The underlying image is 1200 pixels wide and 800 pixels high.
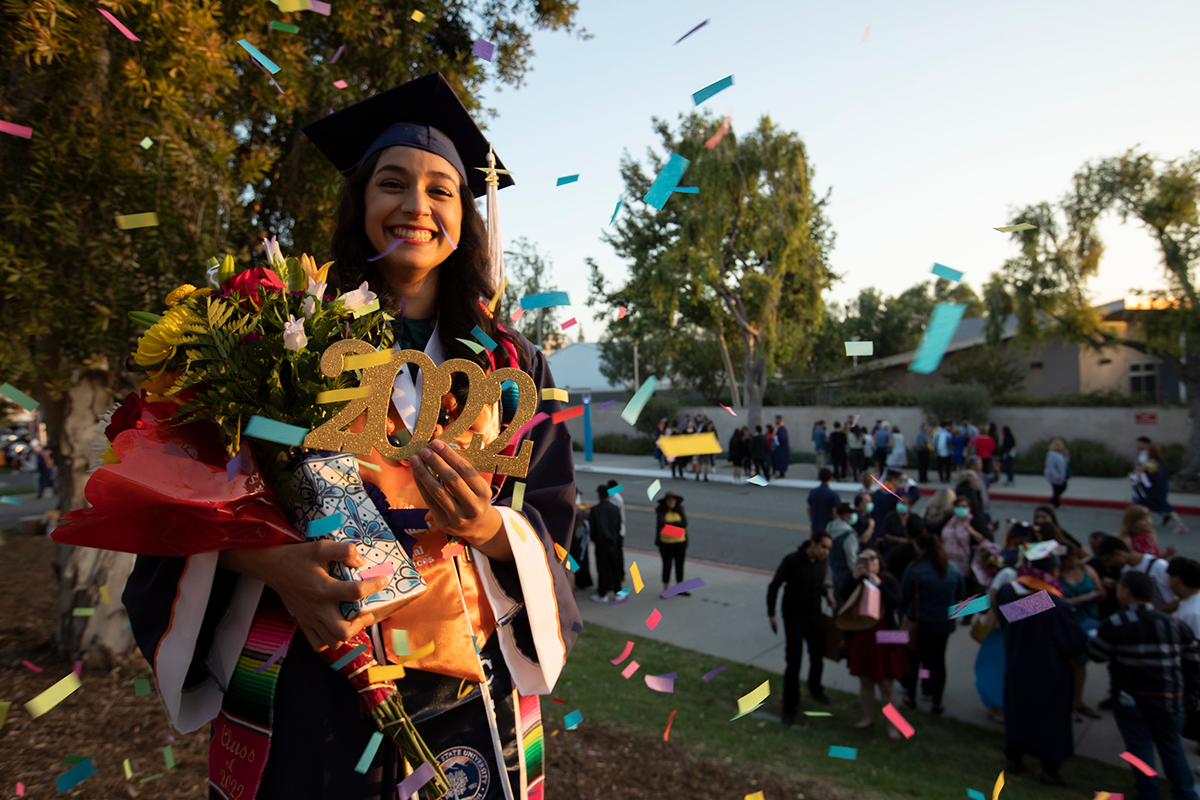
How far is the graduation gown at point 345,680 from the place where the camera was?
1.33 m

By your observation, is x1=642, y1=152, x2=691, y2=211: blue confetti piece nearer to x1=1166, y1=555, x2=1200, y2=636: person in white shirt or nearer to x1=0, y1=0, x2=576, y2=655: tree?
x1=0, y1=0, x2=576, y2=655: tree

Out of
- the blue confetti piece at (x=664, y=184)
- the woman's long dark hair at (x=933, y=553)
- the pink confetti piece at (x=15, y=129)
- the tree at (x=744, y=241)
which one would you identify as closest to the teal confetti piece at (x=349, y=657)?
the blue confetti piece at (x=664, y=184)

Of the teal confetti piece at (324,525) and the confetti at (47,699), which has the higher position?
the teal confetti piece at (324,525)

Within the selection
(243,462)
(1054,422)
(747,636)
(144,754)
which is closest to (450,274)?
(243,462)

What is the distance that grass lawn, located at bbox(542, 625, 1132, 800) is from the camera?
183 inches

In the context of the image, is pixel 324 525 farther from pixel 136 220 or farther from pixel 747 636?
pixel 747 636

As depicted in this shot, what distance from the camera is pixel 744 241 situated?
20.8 metres

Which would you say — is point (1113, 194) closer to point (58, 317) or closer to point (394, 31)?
point (394, 31)

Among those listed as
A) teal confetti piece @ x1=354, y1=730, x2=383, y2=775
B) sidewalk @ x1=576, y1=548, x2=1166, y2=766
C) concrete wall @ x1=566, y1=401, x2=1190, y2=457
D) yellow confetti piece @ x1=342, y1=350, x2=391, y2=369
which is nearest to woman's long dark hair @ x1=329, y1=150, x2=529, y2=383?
yellow confetti piece @ x1=342, y1=350, x2=391, y2=369

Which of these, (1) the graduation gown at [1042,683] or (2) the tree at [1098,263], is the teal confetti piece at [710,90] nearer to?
(1) the graduation gown at [1042,683]

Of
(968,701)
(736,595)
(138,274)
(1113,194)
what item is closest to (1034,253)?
(1113,194)

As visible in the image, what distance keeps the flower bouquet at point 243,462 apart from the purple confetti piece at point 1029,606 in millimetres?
4946

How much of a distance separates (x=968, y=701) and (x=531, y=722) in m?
5.91

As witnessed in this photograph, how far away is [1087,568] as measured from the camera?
593 cm
